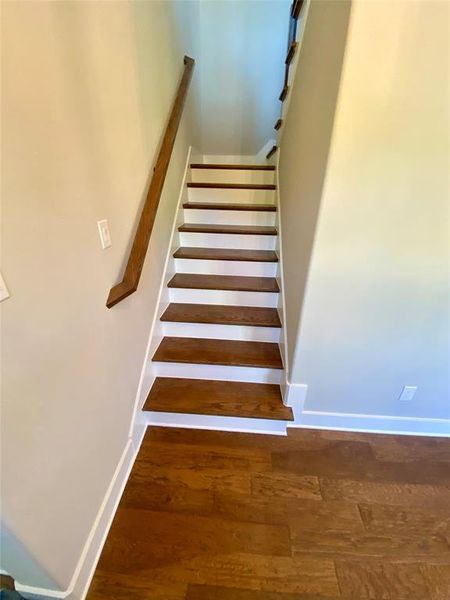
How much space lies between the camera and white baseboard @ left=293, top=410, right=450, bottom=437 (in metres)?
1.65

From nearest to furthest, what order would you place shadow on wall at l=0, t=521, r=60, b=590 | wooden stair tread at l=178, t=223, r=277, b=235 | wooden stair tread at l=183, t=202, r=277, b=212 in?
shadow on wall at l=0, t=521, r=60, b=590 → wooden stair tread at l=178, t=223, r=277, b=235 → wooden stair tread at l=183, t=202, r=277, b=212

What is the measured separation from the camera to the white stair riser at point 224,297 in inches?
78.0

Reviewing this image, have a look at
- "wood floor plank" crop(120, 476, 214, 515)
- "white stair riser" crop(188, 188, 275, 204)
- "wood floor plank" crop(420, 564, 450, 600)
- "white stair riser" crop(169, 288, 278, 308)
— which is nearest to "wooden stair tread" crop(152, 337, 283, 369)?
"white stair riser" crop(169, 288, 278, 308)

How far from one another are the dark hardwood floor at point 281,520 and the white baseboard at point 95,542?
4 centimetres

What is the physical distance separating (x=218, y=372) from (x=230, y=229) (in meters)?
1.07

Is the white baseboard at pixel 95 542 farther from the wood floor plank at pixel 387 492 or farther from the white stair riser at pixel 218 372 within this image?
the wood floor plank at pixel 387 492

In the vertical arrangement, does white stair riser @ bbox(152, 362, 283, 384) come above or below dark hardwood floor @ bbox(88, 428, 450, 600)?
above

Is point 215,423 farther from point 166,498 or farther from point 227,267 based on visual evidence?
point 227,267

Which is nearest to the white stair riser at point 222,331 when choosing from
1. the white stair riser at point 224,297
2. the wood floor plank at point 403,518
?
the white stair riser at point 224,297

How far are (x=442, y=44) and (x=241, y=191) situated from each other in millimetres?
1664

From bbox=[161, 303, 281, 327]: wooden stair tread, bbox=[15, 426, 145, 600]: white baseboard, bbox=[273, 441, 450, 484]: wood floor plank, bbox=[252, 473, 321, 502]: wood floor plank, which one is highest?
bbox=[161, 303, 281, 327]: wooden stair tread

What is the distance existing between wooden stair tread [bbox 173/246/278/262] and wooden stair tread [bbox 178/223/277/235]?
0.14 metres

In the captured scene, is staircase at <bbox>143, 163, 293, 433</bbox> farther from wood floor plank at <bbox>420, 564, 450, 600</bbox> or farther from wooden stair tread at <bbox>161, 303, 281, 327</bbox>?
wood floor plank at <bbox>420, 564, 450, 600</bbox>

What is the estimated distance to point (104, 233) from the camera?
112cm
